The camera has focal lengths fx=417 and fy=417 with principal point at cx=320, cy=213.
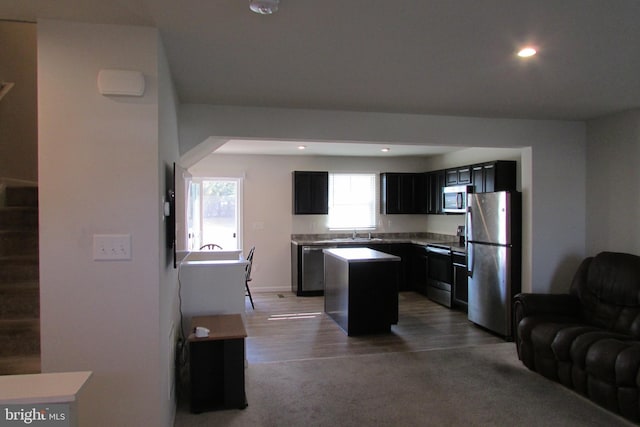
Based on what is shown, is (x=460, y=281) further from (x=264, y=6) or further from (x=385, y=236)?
(x=264, y=6)

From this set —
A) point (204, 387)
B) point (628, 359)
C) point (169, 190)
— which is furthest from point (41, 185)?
point (628, 359)

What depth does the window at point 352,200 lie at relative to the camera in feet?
25.8

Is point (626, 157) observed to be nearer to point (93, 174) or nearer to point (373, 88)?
point (373, 88)

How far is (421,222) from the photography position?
8234 millimetres

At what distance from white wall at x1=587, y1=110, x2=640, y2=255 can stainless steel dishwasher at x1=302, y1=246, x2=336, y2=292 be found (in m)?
3.94

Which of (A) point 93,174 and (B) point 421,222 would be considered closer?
(A) point 93,174

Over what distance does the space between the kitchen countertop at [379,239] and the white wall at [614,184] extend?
238 centimetres

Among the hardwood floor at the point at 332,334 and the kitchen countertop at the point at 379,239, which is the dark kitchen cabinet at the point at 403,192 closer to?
the kitchen countertop at the point at 379,239

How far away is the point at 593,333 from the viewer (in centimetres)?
325

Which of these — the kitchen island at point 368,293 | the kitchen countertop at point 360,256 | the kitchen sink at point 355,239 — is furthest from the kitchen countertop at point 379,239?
the kitchen island at point 368,293

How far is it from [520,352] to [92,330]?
356cm

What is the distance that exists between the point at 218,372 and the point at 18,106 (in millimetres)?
2868

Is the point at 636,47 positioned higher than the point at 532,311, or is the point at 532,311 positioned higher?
the point at 636,47

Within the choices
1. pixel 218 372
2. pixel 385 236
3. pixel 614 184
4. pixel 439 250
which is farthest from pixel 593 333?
pixel 385 236
